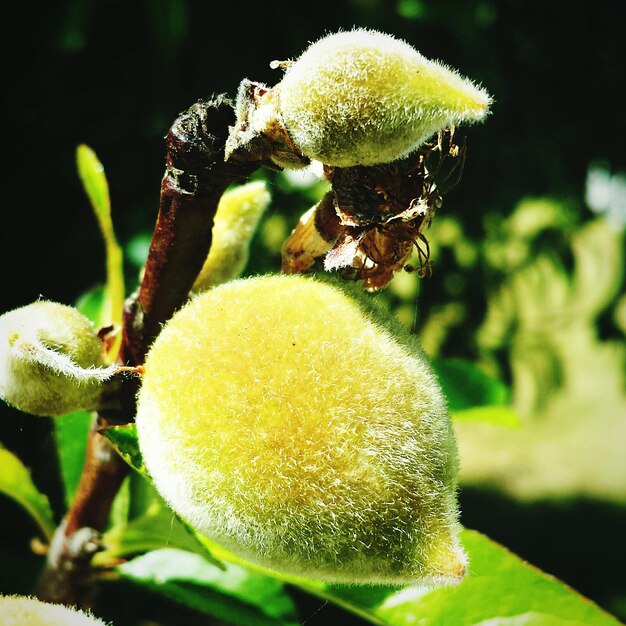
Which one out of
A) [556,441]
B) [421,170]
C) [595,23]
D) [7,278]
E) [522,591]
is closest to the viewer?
[421,170]

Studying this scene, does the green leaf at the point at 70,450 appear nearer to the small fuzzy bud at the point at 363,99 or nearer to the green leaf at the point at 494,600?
the green leaf at the point at 494,600

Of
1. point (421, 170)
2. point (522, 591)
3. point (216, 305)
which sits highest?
point (421, 170)

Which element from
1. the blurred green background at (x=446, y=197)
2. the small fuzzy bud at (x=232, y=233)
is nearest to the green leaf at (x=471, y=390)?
the blurred green background at (x=446, y=197)

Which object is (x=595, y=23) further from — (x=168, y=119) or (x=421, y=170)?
(x=421, y=170)

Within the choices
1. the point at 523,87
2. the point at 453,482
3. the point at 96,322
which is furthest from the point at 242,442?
the point at 523,87

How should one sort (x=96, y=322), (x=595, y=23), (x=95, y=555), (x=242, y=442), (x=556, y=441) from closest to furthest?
(x=242, y=442) < (x=95, y=555) < (x=96, y=322) < (x=595, y=23) < (x=556, y=441)

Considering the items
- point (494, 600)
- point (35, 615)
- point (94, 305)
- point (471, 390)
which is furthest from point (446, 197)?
point (35, 615)

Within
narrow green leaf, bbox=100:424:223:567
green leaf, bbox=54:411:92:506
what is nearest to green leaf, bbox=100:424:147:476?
narrow green leaf, bbox=100:424:223:567
